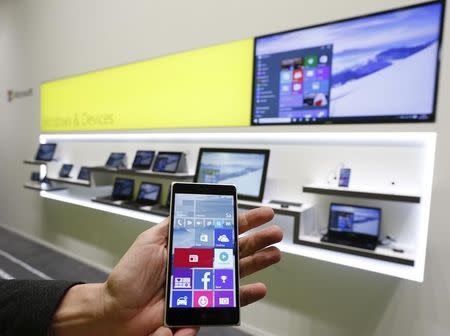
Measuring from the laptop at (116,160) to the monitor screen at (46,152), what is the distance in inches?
40.6

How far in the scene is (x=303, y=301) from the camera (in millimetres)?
1775

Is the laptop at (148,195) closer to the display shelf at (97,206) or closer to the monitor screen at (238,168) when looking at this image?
the display shelf at (97,206)

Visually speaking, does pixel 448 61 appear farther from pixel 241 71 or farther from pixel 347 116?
pixel 241 71

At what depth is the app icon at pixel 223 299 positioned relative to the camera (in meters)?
0.77

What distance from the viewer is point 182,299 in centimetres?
77

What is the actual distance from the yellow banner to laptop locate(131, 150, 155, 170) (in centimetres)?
22

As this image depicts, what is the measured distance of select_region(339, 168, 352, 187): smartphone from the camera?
1.52 metres

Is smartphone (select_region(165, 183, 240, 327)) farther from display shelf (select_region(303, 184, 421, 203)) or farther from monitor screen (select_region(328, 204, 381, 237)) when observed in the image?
monitor screen (select_region(328, 204, 381, 237))

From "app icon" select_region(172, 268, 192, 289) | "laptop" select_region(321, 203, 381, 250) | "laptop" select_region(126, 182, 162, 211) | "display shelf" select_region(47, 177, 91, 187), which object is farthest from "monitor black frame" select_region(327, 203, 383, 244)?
"display shelf" select_region(47, 177, 91, 187)

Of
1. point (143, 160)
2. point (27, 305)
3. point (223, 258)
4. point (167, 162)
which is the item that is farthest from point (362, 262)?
point (143, 160)

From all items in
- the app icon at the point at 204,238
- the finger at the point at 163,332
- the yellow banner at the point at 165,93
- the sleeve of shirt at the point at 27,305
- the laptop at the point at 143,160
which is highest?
the yellow banner at the point at 165,93

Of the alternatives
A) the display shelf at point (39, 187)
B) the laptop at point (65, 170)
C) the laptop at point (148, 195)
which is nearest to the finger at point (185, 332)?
the laptop at point (148, 195)

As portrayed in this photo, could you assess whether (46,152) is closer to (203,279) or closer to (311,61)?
(311,61)

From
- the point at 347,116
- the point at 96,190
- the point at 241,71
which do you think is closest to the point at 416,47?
the point at 347,116
